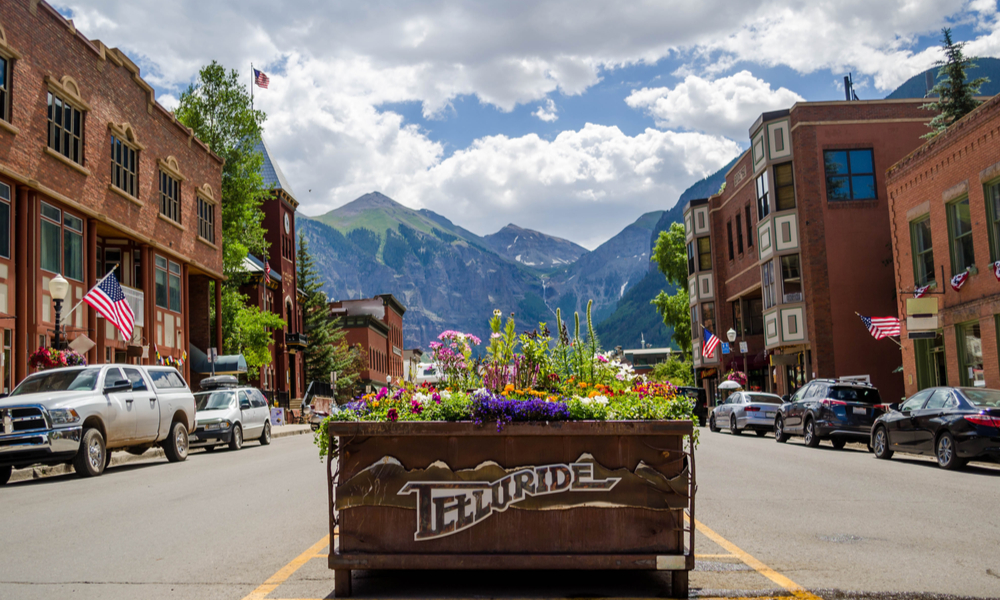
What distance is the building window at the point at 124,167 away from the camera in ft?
95.6

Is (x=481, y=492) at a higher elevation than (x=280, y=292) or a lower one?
lower

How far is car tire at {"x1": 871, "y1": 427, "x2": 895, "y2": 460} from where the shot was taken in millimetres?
17344

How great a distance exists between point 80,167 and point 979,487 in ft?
81.0

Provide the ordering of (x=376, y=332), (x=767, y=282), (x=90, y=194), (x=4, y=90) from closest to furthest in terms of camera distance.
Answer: (x=4, y=90) → (x=90, y=194) → (x=767, y=282) → (x=376, y=332)

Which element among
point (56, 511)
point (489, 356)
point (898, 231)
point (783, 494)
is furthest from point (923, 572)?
point (898, 231)

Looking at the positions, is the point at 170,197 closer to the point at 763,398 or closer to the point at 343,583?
the point at 763,398

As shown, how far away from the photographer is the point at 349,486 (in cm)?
538

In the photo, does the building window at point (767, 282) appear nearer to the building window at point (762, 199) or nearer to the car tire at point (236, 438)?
the building window at point (762, 199)

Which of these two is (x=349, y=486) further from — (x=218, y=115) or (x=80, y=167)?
(x=218, y=115)

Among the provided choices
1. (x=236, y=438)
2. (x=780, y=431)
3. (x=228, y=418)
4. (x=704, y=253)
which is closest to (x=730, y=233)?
(x=704, y=253)

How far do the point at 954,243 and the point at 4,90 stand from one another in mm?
25523

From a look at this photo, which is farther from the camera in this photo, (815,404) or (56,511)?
(815,404)

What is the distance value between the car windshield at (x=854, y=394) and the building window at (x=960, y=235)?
5.24 m

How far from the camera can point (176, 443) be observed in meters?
18.8
